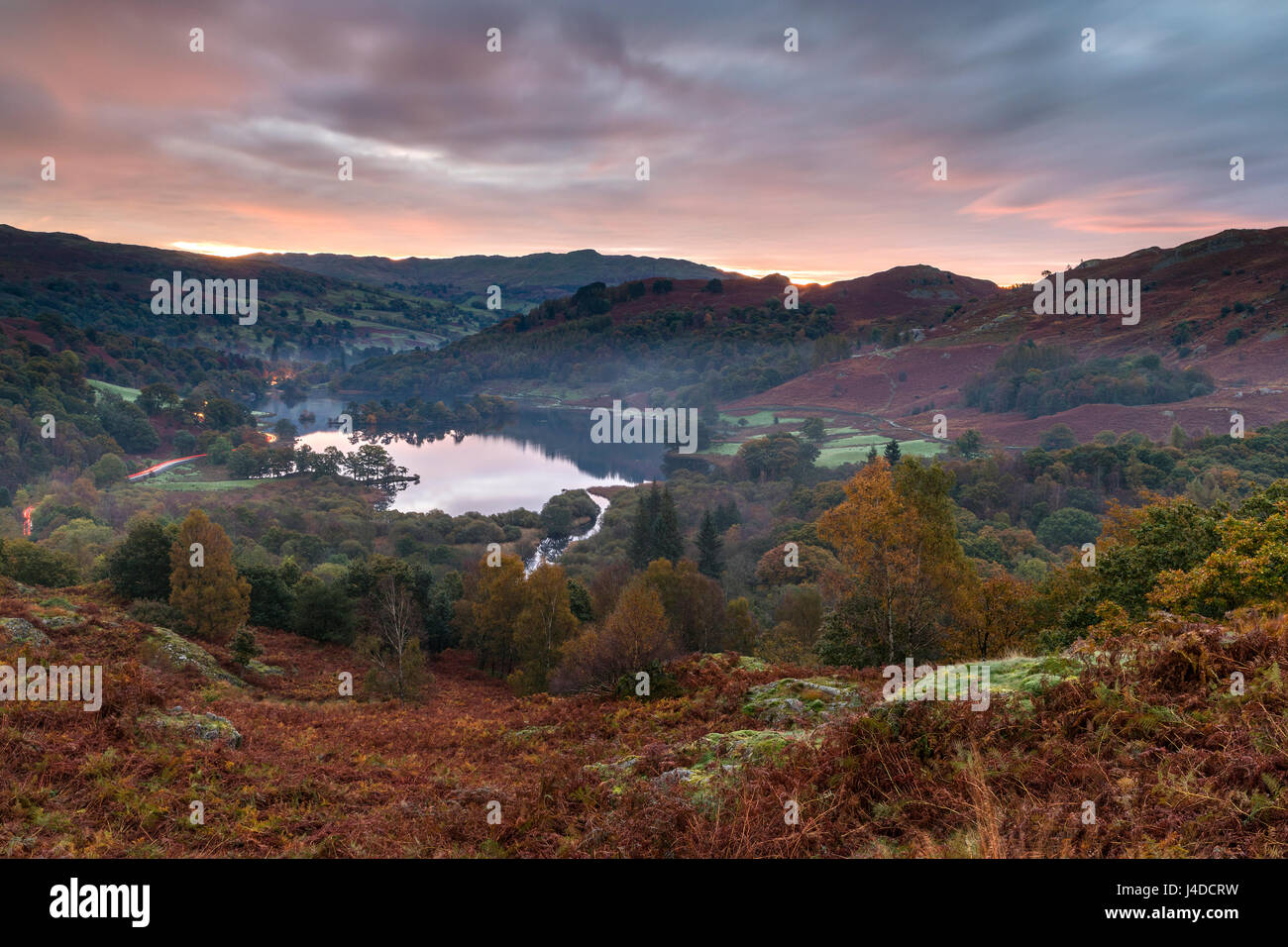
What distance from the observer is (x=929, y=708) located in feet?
18.7

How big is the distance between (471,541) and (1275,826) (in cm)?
6477

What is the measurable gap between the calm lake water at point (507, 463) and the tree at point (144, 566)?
183 ft

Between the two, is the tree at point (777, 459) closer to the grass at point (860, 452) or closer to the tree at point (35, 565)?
the grass at point (860, 452)

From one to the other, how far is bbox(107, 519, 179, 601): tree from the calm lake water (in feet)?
183

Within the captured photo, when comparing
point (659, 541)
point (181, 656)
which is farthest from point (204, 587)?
point (659, 541)

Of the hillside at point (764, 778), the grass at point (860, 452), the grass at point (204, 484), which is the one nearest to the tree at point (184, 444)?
the grass at point (204, 484)

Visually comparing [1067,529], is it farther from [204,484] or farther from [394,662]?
[204,484]

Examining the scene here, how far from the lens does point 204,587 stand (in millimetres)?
21547

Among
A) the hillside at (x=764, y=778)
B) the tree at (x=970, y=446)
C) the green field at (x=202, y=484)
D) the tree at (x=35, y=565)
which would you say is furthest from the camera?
the tree at (x=970, y=446)

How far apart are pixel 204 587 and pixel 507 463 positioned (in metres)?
95.6

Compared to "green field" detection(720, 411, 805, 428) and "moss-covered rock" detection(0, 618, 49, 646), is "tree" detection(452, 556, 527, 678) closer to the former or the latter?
"moss-covered rock" detection(0, 618, 49, 646)

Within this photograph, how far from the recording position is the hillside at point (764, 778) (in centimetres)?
416
